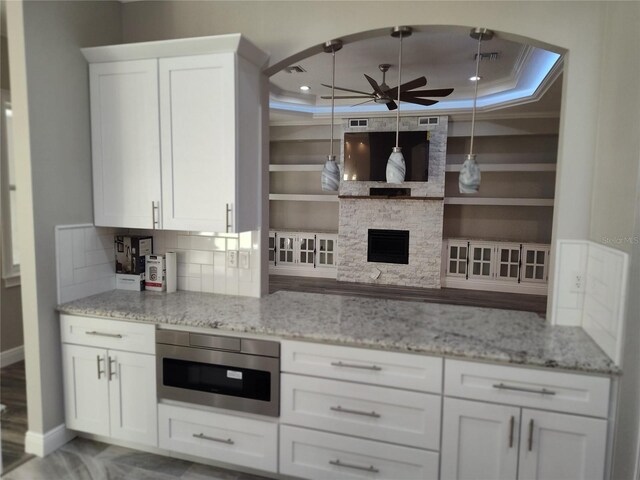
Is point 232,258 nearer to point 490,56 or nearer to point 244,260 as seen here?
point 244,260

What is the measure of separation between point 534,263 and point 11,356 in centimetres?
650

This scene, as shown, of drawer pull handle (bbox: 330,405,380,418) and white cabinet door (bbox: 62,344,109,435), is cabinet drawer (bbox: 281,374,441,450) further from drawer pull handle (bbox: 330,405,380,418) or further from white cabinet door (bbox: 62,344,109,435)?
white cabinet door (bbox: 62,344,109,435)

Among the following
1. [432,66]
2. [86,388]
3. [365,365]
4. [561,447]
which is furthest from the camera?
[432,66]

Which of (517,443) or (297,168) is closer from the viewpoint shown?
(517,443)

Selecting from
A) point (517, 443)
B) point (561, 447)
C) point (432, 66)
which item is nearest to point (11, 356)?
point (517, 443)

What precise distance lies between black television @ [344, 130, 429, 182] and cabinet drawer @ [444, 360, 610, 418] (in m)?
4.99

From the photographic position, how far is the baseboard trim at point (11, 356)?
11.7 ft

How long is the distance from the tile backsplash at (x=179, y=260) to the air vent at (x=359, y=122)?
4665 mm

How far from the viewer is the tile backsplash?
2.46m

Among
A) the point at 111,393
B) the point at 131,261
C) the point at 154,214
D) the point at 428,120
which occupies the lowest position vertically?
the point at 111,393

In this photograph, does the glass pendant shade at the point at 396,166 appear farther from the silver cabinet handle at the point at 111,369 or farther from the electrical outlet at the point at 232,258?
the silver cabinet handle at the point at 111,369

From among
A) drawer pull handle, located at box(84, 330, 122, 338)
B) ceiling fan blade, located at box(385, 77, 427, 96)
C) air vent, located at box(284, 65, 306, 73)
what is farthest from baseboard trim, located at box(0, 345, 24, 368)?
ceiling fan blade, located at box(385, 77, 427, 96)

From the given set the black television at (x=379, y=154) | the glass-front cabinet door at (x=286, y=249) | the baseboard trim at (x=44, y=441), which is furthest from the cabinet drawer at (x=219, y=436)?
the glass-front cabinet door at (x=286, y=249)

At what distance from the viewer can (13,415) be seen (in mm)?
2828
